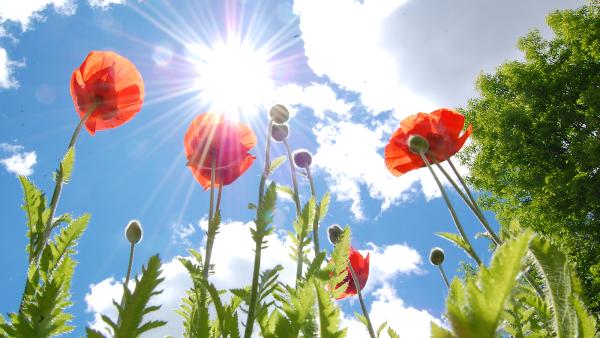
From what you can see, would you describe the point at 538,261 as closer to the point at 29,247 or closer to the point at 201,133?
the point at 29,247

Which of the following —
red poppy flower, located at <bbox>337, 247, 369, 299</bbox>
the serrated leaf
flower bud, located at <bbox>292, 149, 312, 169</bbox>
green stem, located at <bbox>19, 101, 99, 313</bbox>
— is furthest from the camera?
red poppy flower, located at <bbox>337, 247, 369, 299</bbox>

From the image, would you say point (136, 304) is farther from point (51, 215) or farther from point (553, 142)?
point (553, 142)

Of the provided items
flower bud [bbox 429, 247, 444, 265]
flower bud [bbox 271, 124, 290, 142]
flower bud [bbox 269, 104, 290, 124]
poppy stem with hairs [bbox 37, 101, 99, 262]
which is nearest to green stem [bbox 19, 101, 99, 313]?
poppy stem with hairs [bbox 37, 101, 99, 262]

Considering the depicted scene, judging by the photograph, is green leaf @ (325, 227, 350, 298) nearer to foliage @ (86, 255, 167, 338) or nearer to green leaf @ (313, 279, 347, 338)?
green leaf @ (313, 279, 347, 338)

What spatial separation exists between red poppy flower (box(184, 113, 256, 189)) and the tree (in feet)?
30.0

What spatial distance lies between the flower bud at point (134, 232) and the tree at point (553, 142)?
9.29 meters

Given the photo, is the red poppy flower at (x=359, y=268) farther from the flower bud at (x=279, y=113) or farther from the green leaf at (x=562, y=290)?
the green leaf at (x=562, y=290)

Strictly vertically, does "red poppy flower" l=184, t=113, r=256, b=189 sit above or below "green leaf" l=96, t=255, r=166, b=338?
above

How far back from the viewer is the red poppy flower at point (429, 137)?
229 cm

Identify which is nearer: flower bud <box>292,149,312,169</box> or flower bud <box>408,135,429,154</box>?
flower bud <box>408,135,429,154</box>

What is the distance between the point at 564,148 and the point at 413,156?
10801 millimetres

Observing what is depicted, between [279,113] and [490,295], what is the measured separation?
1487 millimetres

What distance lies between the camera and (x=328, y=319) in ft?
1.79

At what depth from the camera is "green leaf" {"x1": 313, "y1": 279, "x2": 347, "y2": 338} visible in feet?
1.76
